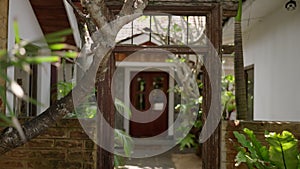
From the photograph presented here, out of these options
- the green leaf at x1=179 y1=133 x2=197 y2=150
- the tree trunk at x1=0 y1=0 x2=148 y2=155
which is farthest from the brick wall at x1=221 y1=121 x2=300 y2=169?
the green leaf at x1=179 y1=133 x2=197 y2=150

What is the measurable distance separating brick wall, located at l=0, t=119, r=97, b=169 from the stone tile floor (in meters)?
2.92

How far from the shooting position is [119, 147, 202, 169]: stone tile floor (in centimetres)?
820

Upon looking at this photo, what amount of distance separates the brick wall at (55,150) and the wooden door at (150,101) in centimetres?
768

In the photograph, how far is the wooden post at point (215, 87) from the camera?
16.0 feet

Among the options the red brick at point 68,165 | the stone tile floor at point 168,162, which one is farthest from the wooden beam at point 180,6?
the stone tile floor at point 168,162

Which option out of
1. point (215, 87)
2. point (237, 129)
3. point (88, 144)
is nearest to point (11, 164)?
point (88, 144)

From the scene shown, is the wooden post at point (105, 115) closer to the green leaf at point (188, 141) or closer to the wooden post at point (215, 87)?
the wooden post at point (215, 87)

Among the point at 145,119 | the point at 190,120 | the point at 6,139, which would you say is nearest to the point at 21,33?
the point at 6,139

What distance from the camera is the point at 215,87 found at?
16.3 ft

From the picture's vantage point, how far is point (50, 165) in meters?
4.89

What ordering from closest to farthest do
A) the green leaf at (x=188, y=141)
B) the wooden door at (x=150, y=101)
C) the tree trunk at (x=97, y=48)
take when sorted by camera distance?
the tree trunk at (x=97, y=48), the green leaf at (x=188, y=141), the wooden door at (x=150, y=101)

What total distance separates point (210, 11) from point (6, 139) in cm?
299

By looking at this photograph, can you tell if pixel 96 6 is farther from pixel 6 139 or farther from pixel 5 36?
pixel 5 36

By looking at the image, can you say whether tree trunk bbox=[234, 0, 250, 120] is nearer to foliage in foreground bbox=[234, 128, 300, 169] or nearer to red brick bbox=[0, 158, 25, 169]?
foliage in foreground bbox=[234, 128, 300, 169]
